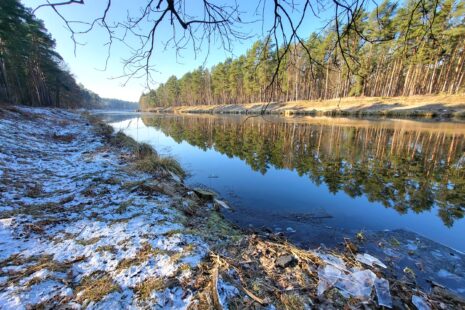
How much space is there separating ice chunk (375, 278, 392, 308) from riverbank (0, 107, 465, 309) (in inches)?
0.4

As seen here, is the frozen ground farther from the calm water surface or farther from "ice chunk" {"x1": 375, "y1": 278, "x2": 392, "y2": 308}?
the calm water surface

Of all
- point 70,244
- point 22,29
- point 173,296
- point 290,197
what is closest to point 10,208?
point 70,244

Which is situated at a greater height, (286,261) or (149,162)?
(149,162)

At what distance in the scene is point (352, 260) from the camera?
3.12 m

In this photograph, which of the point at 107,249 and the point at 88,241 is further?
the point at 88,241

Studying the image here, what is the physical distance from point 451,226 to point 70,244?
752cm

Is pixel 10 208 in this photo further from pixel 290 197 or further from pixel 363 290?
pixel 290 197

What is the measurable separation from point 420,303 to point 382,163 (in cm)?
817

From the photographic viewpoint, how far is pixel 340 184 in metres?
7.23

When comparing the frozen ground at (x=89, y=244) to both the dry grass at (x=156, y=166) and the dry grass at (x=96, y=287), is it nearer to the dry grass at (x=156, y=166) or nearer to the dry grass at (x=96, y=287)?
the dry grass at (x=96, y=287)

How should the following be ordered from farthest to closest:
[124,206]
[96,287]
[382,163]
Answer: [382,163] → [124,206] → [96,287]

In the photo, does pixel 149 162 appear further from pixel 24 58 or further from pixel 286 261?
pixel 24 58

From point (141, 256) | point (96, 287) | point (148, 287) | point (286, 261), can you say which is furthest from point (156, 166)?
point (286, 261)

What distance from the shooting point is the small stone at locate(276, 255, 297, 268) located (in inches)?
113
